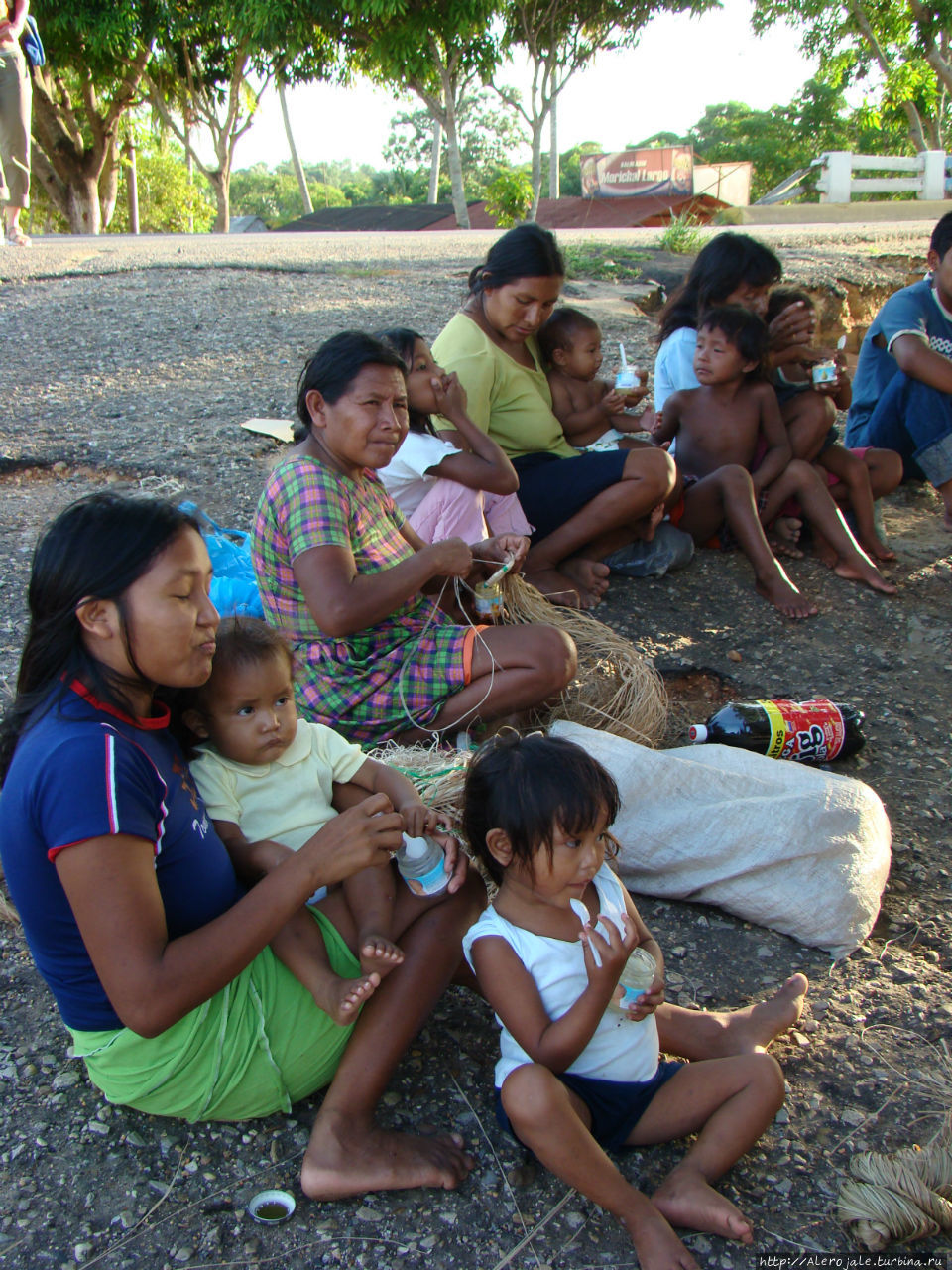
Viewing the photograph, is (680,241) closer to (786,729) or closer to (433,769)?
(786,729)

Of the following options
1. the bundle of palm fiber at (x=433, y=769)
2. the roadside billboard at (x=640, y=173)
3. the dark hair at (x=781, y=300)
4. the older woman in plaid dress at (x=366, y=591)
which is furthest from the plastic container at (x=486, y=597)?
the roadside billboard at (x=640, y=173)

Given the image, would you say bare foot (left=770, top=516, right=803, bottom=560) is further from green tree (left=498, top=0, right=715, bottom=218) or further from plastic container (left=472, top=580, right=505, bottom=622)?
green tree (left=498, top=0, right=715, bottom=218)

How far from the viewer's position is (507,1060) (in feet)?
5.49

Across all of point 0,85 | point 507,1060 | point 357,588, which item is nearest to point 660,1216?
point 507,1060

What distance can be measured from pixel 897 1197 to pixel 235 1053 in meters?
1.10

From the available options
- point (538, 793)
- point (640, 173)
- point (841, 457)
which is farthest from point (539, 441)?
point (640, 173)

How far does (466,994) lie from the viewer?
6.88ft

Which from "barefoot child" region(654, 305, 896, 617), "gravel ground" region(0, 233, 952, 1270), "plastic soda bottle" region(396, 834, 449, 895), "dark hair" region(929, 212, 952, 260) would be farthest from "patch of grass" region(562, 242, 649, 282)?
"plastic soda bottle" region(396, 834, 449, 895)

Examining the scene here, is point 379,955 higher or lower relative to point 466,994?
higher

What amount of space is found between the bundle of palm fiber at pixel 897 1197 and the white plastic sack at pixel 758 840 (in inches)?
23.8

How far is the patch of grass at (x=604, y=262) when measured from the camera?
27.8 ft

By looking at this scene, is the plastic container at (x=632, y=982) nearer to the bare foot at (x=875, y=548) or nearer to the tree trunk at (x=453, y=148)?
the bare foot at (x=875, y=548)

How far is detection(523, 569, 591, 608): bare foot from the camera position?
3.62m

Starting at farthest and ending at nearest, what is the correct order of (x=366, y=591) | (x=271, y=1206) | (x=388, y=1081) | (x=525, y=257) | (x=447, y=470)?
1. (x=525, y=257)
2. (x=447, y=470)
3. (x=366, y=591)
4. (x=388, y=1081)
5. (x=271, y=1206)
